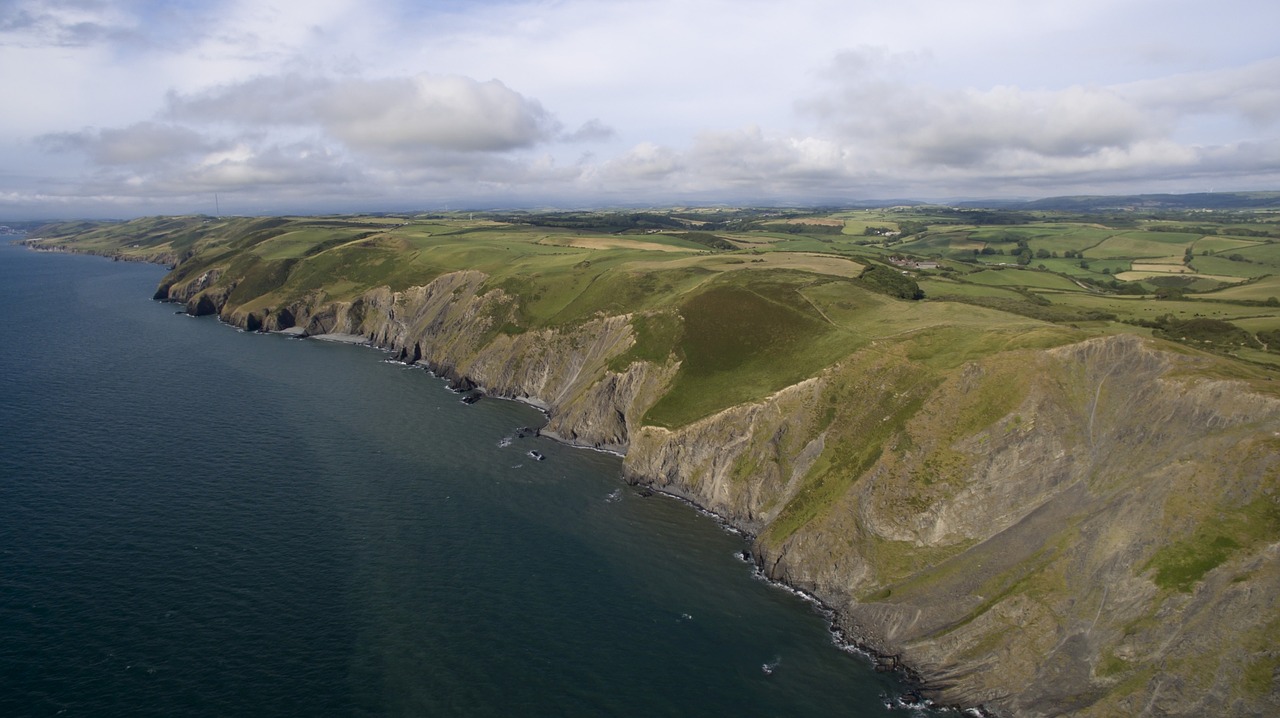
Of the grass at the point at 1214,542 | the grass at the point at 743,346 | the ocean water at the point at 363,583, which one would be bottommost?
the ocean water at the point at 363,583

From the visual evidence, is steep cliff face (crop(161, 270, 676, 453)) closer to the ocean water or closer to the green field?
the green field

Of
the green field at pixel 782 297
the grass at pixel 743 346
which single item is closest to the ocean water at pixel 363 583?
the grass at pixel 743 346

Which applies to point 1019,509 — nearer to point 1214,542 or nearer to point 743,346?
point 1214,542

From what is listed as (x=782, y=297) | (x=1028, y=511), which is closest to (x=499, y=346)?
(x=782, y=297)

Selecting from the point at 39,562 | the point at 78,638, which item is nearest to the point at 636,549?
the point at 78,638

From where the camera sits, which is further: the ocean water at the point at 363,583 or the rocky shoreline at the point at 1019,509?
the ocean water at the point at 363,583

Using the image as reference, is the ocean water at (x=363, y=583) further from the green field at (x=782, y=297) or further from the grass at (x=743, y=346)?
the green field at (x=782, y=297)

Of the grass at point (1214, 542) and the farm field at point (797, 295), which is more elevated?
the farm field at point (797, 295)

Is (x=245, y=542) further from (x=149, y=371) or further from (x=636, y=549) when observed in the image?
(x=149, y=371)
